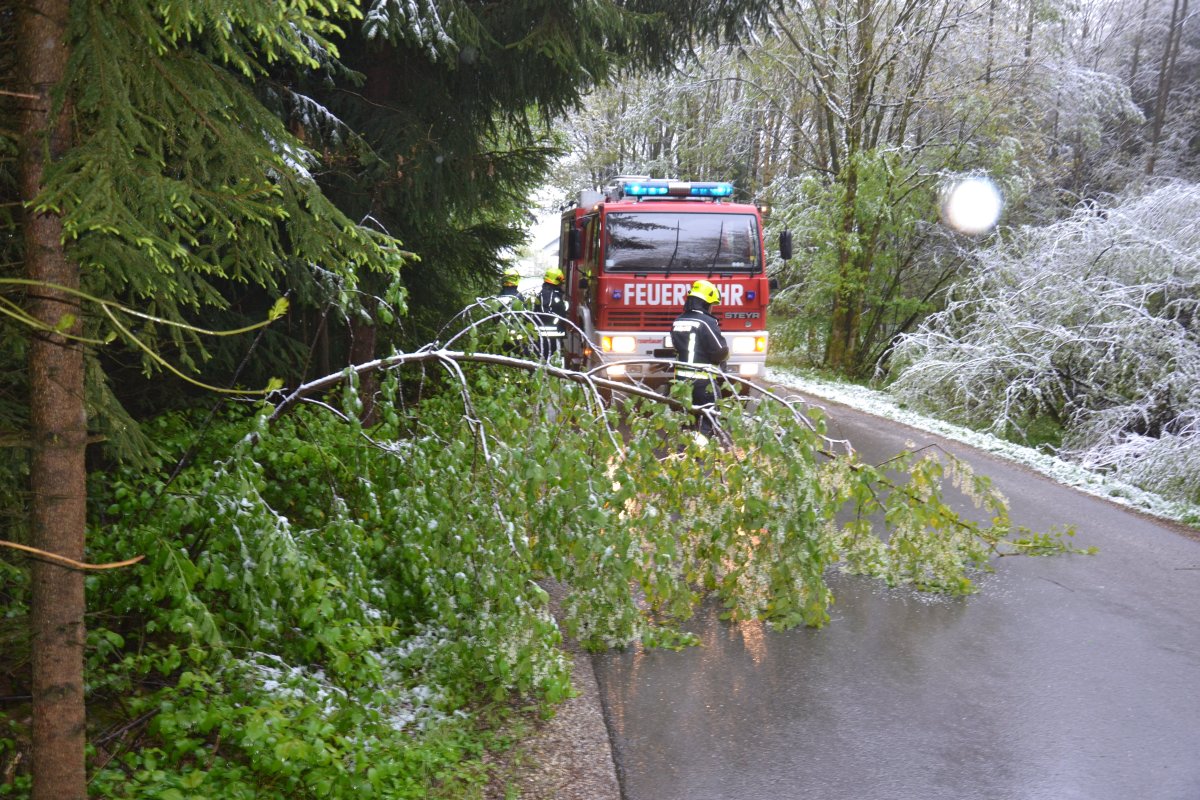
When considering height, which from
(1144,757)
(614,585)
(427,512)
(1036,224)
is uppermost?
(1036,224)

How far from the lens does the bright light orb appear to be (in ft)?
66.8

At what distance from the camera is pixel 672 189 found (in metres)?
13.2

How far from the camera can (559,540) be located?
4793mm

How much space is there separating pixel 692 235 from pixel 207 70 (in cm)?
996

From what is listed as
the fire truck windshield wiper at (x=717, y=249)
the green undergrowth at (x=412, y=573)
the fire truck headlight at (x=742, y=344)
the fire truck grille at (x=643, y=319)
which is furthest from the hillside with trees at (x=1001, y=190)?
the green undergrowth at (x=412, y=573)

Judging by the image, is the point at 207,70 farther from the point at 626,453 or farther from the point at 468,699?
the point at 468,699

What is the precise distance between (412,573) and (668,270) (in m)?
8.50

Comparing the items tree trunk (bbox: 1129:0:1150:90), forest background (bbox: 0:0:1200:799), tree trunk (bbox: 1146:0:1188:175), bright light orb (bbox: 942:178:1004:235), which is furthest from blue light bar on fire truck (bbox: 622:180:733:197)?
tree trunk (bbox: 1129:0:1150:90)

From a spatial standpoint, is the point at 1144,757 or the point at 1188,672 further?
the point at 1188,672

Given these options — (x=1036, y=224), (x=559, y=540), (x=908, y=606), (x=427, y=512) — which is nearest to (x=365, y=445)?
(x=427, y=512)

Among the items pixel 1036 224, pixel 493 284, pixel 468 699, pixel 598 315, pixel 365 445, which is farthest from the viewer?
pixel 1036 224

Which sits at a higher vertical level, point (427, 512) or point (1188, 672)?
point (427, 512)

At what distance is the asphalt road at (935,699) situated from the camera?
14.3 feet

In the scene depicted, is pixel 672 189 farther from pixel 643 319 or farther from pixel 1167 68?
pixel 1167 68
